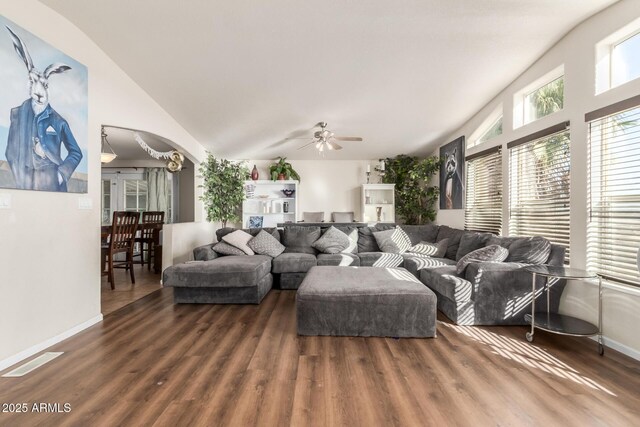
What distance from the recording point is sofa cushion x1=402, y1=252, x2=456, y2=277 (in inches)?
155

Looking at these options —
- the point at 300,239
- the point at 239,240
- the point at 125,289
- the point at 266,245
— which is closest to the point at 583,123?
the point at 300,239

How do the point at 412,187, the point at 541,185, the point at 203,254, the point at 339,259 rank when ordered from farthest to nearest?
1. the point at 412,187
2. the point at 339,259
3. the point at 203,254
4. the point at 541,185

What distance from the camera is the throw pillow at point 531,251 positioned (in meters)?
3.04

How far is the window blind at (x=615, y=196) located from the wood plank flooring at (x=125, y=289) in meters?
5.05

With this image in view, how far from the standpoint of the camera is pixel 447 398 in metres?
1.77

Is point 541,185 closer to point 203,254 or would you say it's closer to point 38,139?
point 203,254

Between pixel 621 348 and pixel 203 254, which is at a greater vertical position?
pixel 203 254

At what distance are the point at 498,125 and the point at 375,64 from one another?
2.43 meters

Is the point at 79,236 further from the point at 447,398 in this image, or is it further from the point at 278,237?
the point at 447,398

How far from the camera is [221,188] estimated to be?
6023 millimetres

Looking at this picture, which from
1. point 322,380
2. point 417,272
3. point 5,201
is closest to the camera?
point 322,380

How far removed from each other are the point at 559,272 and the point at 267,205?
5.38 meters

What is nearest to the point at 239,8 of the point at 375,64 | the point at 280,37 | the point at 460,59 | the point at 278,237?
the point at 280,37

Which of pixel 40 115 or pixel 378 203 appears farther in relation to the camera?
pixel 378 203
